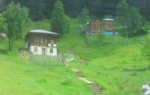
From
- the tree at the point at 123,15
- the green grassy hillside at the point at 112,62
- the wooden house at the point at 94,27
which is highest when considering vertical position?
the tree at the point at 123,15

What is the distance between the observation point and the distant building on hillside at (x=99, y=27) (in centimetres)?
11144

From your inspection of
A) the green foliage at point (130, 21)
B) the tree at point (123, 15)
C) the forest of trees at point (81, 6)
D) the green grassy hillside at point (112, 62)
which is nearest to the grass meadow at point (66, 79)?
the green grassy hillside at point (112, 62)

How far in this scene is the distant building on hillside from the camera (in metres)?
111

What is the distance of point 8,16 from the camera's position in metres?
72.3

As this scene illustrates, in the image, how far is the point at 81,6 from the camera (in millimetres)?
138500

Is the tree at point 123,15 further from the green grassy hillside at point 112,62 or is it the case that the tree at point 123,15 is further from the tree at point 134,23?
the green grassy hillside at point 112,62

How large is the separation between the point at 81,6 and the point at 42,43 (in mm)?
61649

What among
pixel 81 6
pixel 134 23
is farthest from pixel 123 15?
pixel 81 6

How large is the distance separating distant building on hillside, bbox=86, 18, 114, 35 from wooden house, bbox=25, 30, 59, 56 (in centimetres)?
3134

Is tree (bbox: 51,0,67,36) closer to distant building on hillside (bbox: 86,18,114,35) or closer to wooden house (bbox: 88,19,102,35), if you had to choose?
distant building on hillside (bbox: 86,18,114,35)

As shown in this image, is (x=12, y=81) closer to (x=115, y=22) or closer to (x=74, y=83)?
(x=74, y=83)

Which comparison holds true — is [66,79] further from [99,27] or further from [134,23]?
[99,27]

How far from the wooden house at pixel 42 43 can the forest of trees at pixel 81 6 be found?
1632 inches

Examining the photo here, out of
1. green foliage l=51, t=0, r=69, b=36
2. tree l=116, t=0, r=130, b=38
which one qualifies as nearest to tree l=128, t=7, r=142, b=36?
tree l=116, t=0, r=130, b=38
